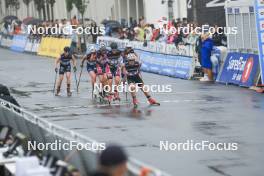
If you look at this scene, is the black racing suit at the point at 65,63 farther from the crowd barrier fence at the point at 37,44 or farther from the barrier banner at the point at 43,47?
the barrier banner at the point at 43,47

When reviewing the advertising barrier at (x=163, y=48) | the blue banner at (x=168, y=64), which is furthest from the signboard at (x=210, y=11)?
the blue banner at (x=168, y=64)

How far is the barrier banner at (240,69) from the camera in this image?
27234 mm

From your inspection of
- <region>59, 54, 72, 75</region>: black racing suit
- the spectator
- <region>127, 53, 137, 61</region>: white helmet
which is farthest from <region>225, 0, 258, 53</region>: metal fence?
the spectator

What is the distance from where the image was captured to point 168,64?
3397cm

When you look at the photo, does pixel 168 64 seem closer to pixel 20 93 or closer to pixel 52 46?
pixel 20 93

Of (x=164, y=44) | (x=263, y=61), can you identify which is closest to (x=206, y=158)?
(x=263, y=61)

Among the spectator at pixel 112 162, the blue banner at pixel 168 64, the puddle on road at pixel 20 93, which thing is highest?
the spectator at pixel 112 162

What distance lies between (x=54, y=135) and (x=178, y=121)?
29.2ft

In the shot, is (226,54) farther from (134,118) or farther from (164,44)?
(134,118)

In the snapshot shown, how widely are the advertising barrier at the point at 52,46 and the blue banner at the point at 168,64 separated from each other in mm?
9705

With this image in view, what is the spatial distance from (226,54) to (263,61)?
394 centimetres

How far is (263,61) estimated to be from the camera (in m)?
25.8

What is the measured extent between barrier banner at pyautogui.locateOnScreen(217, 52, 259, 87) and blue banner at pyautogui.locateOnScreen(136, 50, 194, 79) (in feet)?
8.15

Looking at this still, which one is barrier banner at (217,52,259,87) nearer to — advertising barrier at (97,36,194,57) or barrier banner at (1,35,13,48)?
advertising barrier at (97,36,194,57)
